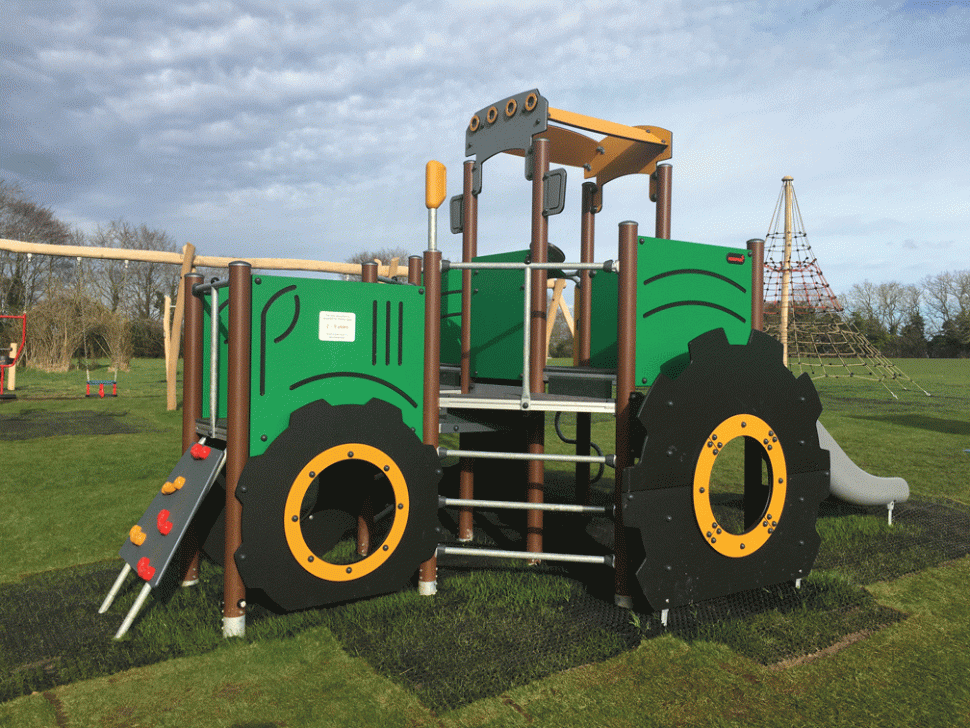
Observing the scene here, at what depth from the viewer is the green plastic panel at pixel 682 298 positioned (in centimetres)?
396

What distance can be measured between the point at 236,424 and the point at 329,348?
2.14 ft

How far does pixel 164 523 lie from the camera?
3.55 m

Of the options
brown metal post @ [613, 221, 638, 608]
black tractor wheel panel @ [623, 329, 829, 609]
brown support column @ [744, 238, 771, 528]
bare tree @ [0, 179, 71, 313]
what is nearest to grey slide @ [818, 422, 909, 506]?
brown support column @ [744, 238, 771, 528]

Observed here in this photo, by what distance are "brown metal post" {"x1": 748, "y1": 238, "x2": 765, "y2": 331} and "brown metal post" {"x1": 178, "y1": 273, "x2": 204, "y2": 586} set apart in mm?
3530

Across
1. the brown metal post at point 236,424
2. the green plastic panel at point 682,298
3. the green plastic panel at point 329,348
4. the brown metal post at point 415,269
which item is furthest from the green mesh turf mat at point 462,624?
the brown metal post at point 415,269

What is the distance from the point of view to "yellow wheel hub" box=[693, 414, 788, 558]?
369 centimetres

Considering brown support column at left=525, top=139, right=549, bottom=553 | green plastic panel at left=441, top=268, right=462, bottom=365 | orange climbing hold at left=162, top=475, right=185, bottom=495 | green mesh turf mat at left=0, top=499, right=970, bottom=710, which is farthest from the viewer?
green plastic panel at left=441, top=268, right=462, bottom=365

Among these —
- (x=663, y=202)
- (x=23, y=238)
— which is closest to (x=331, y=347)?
(x=663, y=202)

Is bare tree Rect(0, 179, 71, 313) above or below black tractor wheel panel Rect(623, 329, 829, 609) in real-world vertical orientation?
above

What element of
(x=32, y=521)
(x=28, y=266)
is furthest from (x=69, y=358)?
(x=32, y=521)

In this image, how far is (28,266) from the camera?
1019 inches

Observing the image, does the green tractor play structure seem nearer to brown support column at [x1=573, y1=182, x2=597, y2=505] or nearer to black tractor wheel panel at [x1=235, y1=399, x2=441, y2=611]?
black tractor wheel panel at [x1=235, y1=399, x2=441, y2=611]

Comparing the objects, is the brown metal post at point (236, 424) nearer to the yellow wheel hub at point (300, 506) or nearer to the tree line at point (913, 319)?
the yellow wheel hub at point (300, 506)

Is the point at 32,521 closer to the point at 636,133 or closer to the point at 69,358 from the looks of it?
the point at 636,133
